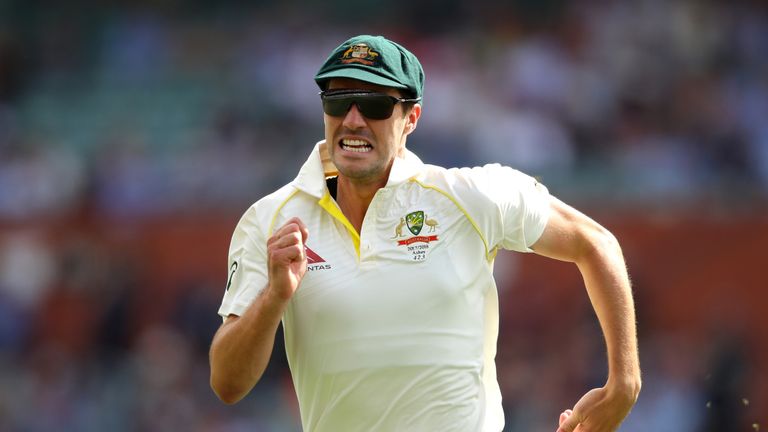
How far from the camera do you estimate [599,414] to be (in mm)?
5062

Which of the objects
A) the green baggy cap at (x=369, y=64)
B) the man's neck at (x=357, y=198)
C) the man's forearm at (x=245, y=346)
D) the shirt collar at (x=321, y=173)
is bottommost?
the man's forearm at (x=245, y=346)

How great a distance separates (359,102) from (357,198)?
386mm

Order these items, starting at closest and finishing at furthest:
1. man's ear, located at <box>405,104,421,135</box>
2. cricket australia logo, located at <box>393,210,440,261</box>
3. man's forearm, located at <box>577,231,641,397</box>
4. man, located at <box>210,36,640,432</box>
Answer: man, located at <box>210,36,640,432</box> → cricket australia logo, located at <box>393,210,440,261</box> → man's forearm, located at <box>577,231,641,397</box> → man's ear, located at <box>405,104,421,135</box>

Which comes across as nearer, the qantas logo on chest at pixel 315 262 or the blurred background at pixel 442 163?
the qantas logo on chest at pixel 315 262

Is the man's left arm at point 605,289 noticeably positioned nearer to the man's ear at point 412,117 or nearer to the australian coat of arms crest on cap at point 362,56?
the man's ear at point 412,117

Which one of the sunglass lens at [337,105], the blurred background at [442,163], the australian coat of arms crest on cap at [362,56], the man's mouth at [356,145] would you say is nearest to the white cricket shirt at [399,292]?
the man's mouth at [356,145]

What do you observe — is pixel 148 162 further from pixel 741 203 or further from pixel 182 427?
pixel 741 203

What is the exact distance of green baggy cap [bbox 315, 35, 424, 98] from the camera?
198 inches

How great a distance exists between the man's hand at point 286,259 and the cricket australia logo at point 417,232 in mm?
504

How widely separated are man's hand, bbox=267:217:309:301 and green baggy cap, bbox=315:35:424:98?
2.18ft

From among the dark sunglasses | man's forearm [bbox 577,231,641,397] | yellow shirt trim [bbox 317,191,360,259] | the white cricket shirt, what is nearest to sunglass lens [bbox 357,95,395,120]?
the dark sunglasses

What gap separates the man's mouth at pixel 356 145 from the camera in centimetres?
513

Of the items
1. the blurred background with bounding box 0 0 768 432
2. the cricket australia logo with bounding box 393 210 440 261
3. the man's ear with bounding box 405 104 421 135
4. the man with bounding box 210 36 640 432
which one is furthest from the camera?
the blurred background with bounding box 0 0 768 432

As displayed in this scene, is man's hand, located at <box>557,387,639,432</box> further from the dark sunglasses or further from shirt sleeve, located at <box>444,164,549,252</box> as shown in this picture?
the dark sunglasses
